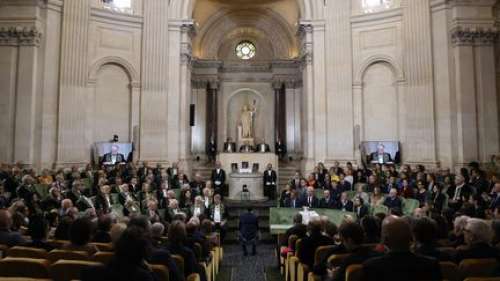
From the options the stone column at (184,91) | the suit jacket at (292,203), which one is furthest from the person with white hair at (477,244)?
the stone column at (184,91)

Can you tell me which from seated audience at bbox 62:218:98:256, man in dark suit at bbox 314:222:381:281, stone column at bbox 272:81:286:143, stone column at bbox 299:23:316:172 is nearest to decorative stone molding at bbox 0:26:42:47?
stone column at bbox 299:23:316:172

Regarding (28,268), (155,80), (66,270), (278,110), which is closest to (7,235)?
(28,268)

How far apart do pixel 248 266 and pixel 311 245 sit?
406 centimetres

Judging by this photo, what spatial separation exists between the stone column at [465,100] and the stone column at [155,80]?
11.8 m

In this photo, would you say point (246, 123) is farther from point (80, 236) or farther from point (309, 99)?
point (80, 236)

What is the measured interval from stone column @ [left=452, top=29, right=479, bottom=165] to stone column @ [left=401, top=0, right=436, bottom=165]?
1105 mm

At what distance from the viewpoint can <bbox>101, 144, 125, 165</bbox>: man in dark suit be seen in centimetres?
1617

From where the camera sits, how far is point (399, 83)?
1711 cm

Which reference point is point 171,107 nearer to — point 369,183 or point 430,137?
point 369,183

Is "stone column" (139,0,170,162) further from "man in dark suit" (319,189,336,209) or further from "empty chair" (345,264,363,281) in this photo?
"empty chair" (345,264,363,281)

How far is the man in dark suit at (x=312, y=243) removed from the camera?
567 cm

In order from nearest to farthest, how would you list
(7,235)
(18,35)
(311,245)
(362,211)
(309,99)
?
(7,235), (311,245), (362,211), (18,35), (309,99)

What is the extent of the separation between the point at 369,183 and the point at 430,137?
4.44 meters

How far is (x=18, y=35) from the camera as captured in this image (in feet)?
46.6
